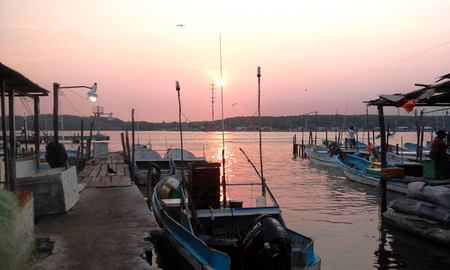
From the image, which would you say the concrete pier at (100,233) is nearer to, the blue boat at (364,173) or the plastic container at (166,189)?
the plastic container at (166,189)

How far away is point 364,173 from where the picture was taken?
20.4 meters

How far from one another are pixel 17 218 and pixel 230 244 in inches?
145

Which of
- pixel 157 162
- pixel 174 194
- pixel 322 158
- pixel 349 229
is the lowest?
pixel 349 229

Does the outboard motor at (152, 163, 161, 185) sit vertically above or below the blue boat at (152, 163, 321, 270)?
below

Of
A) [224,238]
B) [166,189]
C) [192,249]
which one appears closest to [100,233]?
[192,249]

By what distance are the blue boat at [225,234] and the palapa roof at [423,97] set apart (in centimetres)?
581

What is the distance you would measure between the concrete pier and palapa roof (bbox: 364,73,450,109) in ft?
28.0

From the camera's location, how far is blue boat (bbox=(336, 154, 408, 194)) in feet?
57.7

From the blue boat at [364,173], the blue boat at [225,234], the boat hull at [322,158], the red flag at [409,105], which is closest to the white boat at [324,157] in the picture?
the boat hull at [322,158]

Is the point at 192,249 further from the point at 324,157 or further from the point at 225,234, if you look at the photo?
the point at 324,157

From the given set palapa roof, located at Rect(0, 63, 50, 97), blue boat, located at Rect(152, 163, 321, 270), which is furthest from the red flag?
palapa roof, located at Rect(0, 63, 50, 97)

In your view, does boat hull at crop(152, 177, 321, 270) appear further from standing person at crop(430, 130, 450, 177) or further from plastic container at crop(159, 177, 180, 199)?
standing person at crop(430, 130, 450, 177)

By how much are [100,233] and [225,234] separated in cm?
288

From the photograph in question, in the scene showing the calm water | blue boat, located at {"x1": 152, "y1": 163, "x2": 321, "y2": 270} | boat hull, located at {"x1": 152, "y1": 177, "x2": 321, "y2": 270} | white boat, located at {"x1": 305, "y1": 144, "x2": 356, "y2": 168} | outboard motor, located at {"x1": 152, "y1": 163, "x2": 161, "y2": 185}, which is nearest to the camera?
blue boat, located at {"x1": 152, "y1": 163, "x2": 321, "y2": 270}
